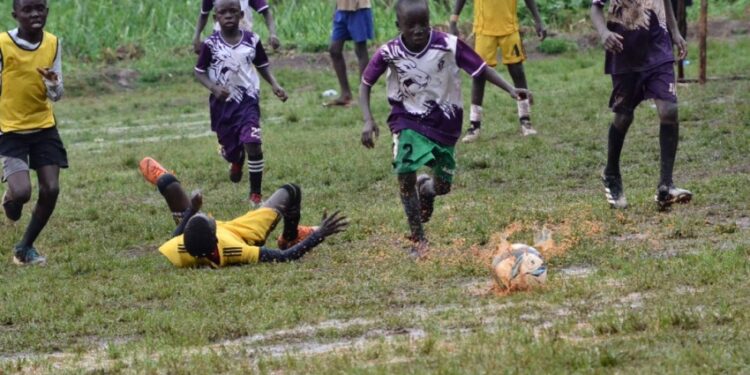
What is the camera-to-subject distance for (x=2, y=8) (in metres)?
25.2

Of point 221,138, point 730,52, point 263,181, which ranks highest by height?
point 221,138

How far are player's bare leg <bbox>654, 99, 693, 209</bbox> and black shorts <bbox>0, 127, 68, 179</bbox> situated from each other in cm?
409

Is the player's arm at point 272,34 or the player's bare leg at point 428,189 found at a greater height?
the player's arm at point 272,34

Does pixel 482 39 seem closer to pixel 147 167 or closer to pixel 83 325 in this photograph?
pixel 147 167

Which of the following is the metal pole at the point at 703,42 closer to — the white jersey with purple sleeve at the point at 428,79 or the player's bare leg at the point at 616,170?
the player's bare leg at the point at 616,170

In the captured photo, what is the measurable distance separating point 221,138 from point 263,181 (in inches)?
51.9

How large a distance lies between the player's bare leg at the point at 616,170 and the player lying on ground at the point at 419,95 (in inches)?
49.1

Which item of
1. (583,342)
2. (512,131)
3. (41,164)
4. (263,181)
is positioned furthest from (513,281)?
(512,131)

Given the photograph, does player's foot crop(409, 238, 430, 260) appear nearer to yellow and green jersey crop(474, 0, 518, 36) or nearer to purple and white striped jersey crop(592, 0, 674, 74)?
purple and white striped jersey crop(592, 0, 674, 74)

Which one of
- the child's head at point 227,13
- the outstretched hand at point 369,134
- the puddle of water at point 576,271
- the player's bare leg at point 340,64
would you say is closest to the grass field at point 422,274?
the puddle of water at point 576,271

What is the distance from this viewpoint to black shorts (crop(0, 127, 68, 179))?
917 centimetres

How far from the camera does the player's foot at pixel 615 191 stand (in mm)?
9273

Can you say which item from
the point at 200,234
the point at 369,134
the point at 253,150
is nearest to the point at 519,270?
the point at 369,134

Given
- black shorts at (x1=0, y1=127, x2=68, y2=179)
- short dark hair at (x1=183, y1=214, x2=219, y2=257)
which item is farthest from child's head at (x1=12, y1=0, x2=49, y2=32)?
short dark hair at (x1=183, y1=214, x2=219, y2=257)
